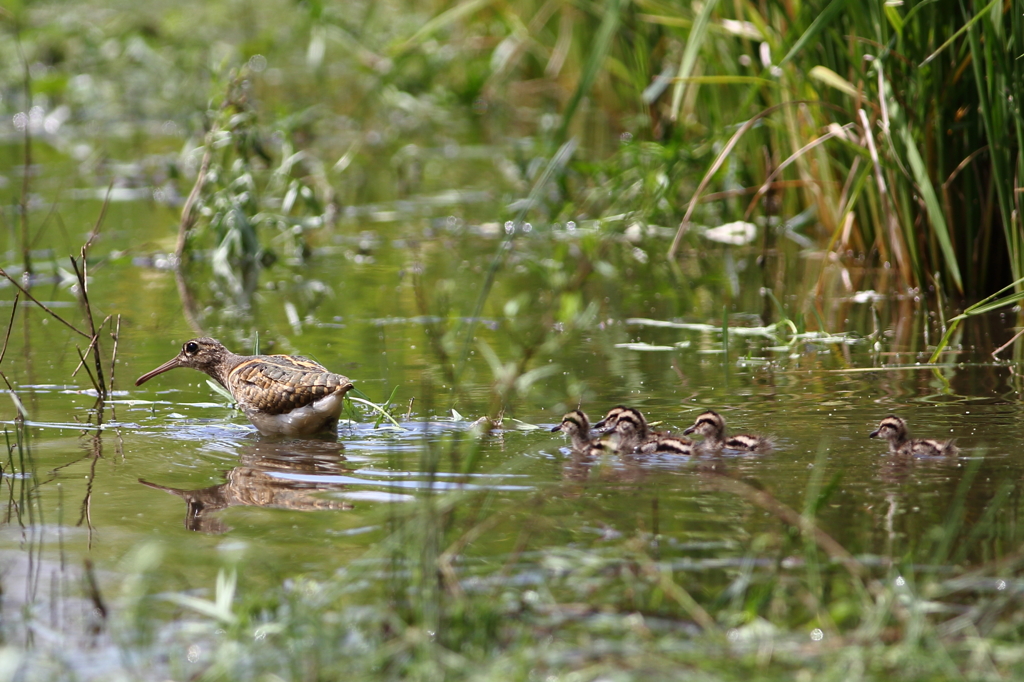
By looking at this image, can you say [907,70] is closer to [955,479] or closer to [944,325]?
[944,325]

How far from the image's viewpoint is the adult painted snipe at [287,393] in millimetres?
6992

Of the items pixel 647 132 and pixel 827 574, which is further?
pixel 647 132

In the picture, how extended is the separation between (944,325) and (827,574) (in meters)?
4.13

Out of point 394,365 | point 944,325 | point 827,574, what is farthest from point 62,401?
point 944,325

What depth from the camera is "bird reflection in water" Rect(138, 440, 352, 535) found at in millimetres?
5844

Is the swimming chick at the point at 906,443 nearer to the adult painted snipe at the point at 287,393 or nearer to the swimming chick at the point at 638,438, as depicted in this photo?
the swimming chick at the point at 638,438

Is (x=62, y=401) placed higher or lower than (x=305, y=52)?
lower

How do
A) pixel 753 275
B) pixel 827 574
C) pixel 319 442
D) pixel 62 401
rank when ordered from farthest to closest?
pixel 753 275 < pixel 62 401 < pixel 319 442 < pixel 827 574

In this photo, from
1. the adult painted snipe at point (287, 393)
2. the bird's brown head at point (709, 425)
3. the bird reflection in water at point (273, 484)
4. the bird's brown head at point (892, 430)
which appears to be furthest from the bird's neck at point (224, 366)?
the bird's brown head at point (892, 430)

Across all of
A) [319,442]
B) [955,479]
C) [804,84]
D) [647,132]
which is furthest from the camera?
[647,132]

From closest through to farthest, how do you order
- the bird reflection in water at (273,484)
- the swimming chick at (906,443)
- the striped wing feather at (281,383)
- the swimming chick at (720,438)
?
1. the bird reflection in water at (273,484)
2. the swimming chick at (906,443)
3. the swimming chick at (720,438)
4. the striped wing feather at (281,383)

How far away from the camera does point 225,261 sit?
10.9 metres

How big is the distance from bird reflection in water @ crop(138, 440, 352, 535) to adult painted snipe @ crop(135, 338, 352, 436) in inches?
5.3

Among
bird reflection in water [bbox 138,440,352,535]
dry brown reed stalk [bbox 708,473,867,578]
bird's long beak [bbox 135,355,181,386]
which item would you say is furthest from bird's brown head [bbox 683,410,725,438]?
bird's long beak [bbox 135,355,181,386]
